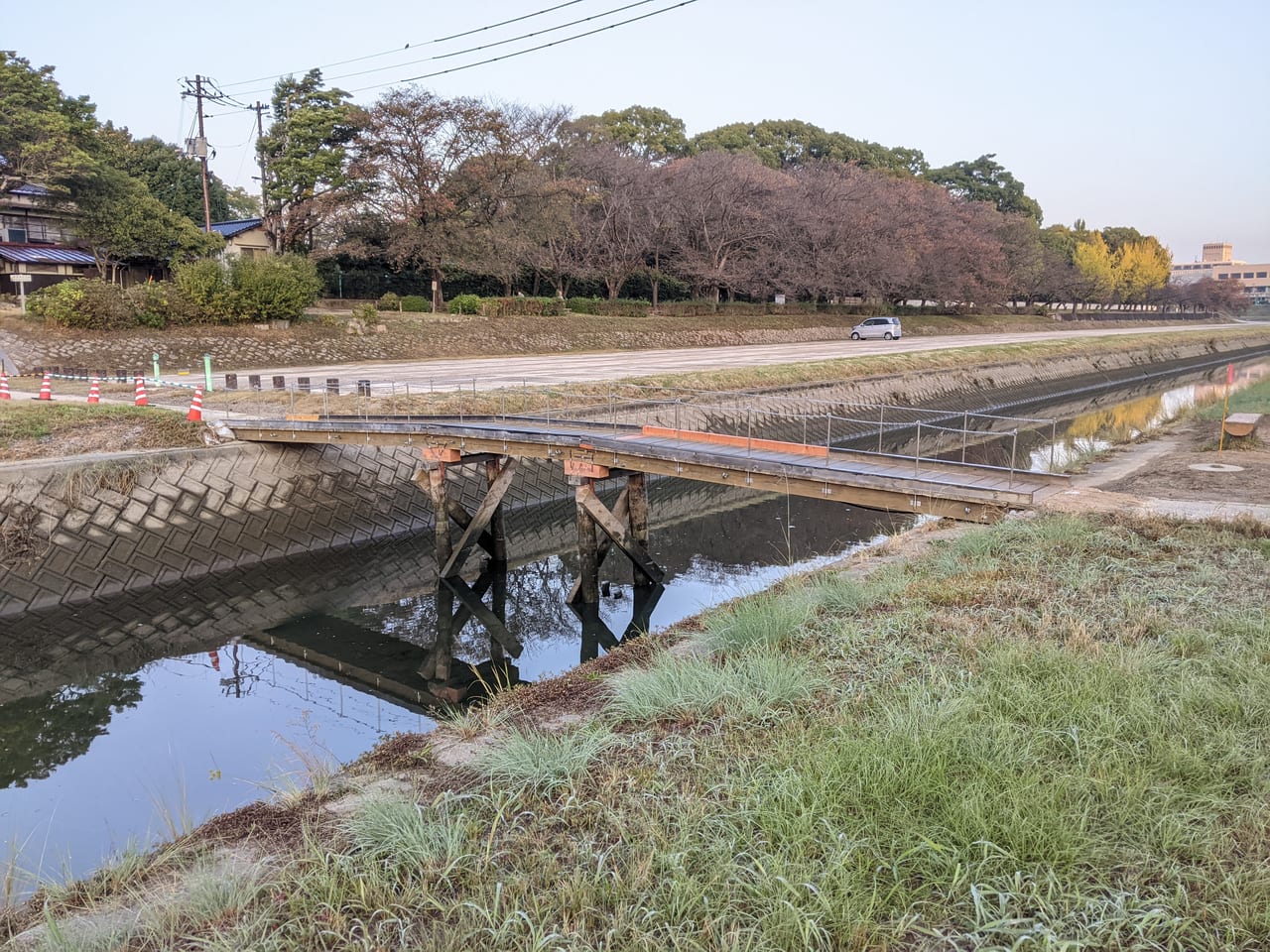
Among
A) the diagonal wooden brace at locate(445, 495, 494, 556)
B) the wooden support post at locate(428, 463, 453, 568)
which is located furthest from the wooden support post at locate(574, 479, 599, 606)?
the wooden support post at locate(428, 463, 453, 568)

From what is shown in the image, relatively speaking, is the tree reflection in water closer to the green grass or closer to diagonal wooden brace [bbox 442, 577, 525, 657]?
diagonal wooden brace [bbox 442, 577, 525, 657]

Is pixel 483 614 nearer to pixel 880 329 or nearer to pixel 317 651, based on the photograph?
pixel 317 651

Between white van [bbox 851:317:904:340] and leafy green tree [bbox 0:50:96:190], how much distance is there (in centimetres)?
4095

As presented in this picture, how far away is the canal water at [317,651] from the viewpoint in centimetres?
916

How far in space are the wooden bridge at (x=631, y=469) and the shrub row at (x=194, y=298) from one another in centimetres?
1442

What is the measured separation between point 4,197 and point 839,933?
46.3 metres

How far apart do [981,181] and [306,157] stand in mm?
76703

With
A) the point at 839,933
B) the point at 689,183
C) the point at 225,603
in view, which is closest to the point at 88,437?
the point at 225,603

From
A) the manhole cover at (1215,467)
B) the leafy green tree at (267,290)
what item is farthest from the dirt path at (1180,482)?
the leafy green tree at (267,290)

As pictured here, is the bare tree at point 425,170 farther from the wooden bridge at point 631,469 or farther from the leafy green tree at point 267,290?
the wooden bridge at point 631,469

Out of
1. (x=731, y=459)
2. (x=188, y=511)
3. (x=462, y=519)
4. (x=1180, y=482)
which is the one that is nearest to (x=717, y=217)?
(x=462, y=519)

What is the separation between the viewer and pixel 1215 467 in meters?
15.0

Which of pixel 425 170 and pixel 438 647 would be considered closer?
pixel 438 647

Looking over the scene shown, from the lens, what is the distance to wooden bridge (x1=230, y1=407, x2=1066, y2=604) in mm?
12211
